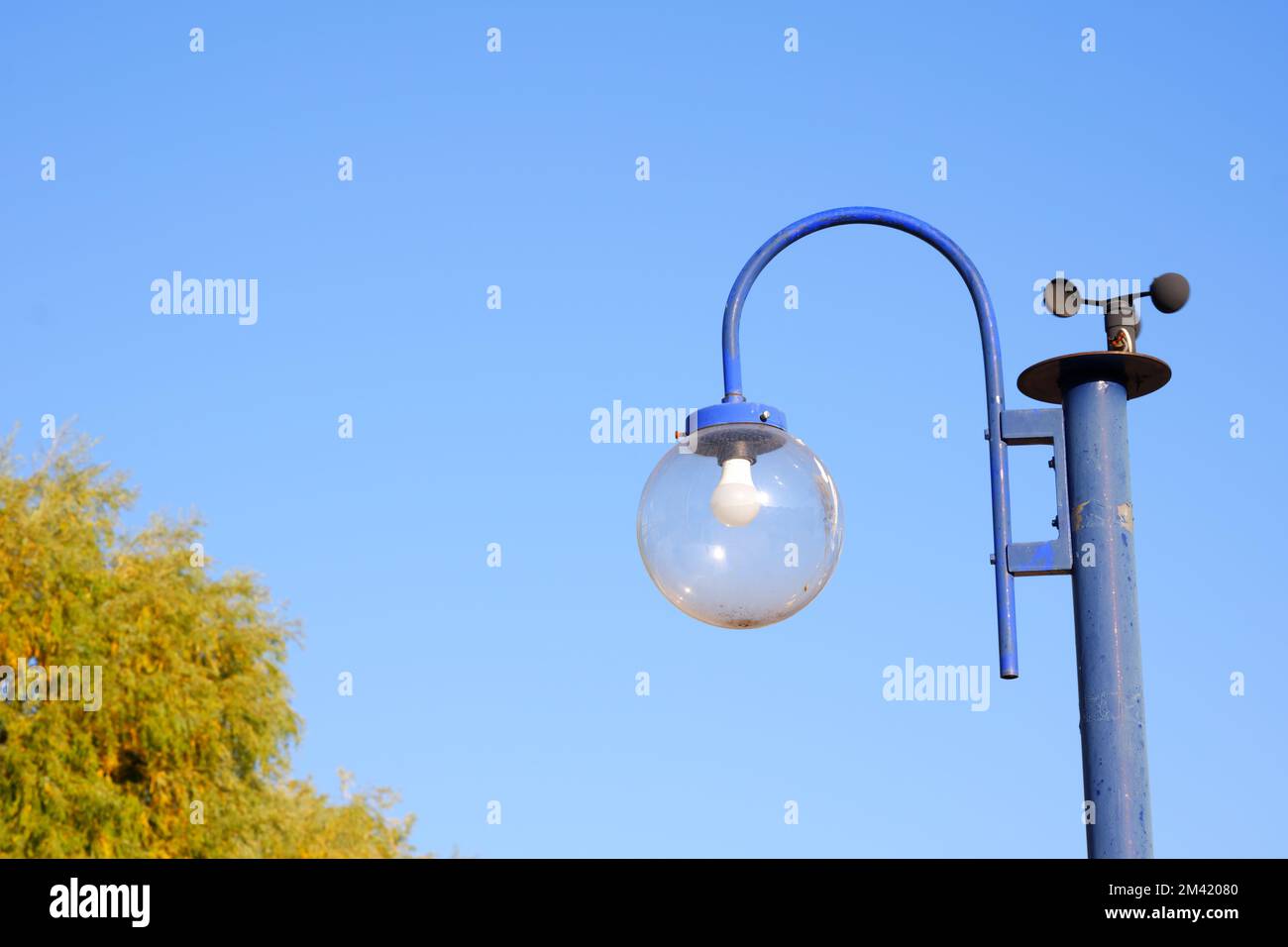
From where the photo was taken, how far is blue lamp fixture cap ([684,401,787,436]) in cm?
603

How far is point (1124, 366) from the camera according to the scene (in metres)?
5.92

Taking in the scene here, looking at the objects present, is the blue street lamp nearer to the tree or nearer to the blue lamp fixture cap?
the blue lamp fixture cap

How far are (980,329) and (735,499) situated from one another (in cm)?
107

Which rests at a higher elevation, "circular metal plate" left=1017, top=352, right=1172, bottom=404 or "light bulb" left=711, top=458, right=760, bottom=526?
"circular metal plate" left=1017, top=352, right=1172, bottom=404

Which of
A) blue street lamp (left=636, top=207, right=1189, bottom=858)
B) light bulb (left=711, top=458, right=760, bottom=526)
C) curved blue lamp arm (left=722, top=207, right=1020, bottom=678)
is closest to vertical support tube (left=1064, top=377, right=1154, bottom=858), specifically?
blue street lamp (left=636, top=207, right=1189, bottom=858)

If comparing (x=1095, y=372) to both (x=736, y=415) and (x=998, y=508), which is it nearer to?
(x=998, y=508)

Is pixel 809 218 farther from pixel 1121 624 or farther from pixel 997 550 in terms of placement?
pixel 1121 624

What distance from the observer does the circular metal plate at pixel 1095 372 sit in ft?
19.3

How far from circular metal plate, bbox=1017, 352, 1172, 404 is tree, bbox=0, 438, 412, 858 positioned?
19.4 meters

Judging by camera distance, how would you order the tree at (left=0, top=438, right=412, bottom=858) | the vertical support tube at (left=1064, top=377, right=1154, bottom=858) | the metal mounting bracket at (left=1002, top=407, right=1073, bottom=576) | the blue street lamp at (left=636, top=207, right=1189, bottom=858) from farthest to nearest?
the tree at (left=0, top=438, right=412, bottom=858)
the metal mounting bracket at (left=1002, top=407, right=1073, bottom=576)
the blue street lamp at (left=636, top=207, right=1189, bottom=858)
the vertical support tube at (left=1064, top=377, right=1154, bottom=858)

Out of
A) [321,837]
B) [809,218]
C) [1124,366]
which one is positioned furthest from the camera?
[321,837]

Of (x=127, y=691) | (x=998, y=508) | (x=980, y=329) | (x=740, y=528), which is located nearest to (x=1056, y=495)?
(x=998, y=508)
